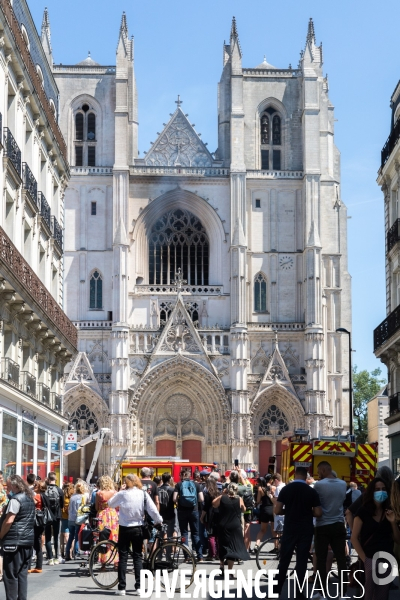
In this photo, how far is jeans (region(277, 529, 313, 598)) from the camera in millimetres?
11836

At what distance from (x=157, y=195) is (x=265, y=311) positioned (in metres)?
8.00

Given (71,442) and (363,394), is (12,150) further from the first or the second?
(363,394)

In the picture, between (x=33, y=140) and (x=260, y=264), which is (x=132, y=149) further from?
(x=33, y=140)

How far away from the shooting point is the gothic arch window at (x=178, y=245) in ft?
183

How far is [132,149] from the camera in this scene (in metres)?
57.1

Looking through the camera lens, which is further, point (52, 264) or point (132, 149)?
point (132, 149)

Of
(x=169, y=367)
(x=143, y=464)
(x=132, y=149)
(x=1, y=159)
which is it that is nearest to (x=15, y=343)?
(x=1, y=159)

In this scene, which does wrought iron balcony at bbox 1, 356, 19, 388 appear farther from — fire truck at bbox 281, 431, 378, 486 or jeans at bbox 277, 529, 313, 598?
jeans at bbox 277, 529, 313, 598

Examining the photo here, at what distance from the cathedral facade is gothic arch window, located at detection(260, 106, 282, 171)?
0.07 m

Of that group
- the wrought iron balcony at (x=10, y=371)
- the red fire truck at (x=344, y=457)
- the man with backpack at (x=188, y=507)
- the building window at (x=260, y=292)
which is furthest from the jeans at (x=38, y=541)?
the building window at (x=260, y=292)

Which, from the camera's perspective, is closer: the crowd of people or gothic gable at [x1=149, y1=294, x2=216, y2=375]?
the crowd of people

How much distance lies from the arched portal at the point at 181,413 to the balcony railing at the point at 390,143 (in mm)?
23734

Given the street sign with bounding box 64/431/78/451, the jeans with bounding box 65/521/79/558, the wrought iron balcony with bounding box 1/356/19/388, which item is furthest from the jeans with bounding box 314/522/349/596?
the street sign with bounding box 64/431/78/451

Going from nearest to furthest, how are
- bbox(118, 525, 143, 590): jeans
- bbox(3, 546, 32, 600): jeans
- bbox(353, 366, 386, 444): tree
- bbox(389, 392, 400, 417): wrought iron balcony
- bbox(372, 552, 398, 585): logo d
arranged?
1. bbox(372, 552, 398, 585): logo d
2. bbox(3, 546, 32, 600): jeans
3. bbox(118, 525, 143, 590): jeans
4. bbox(389, 392, 400, 417): wrought iron balcony
5. bbox(353, 366, 386, 444): tree
